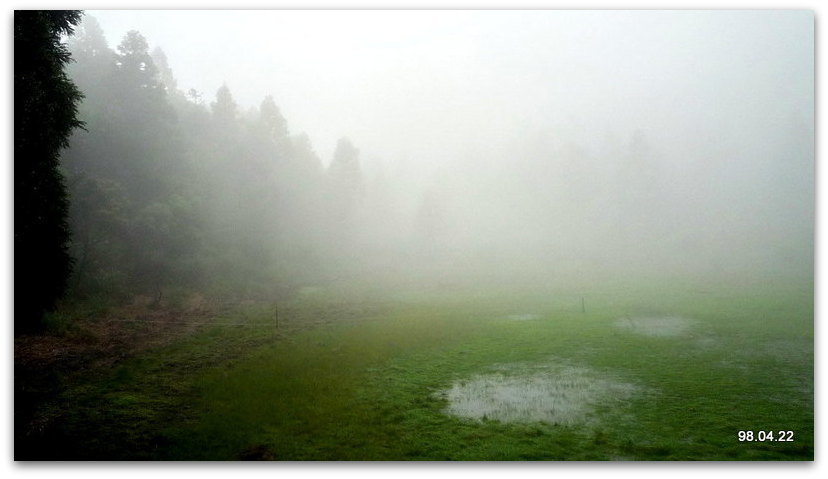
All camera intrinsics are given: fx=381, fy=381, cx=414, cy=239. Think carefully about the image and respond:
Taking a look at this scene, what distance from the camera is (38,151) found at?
10.3 metres

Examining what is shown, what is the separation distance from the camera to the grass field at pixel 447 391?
7.56m

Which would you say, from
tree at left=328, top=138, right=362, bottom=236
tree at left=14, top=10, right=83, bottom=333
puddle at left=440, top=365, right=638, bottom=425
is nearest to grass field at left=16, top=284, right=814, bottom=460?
puddle at left=440, top=365, right=638, bottom=425

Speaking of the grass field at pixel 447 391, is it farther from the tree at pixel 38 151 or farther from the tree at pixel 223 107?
the tree at pixel 223 107

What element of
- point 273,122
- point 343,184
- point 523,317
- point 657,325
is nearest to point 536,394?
point 523,317

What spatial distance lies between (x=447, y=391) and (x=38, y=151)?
Answer: 12827 millimetres

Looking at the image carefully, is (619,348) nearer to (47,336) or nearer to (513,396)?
(513,396)

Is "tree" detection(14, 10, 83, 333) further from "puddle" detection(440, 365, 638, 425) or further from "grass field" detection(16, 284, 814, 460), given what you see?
"puddle" detection(440, 365, 638, 425)

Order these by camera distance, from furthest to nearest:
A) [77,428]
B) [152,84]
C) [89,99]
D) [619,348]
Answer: [152,84]
[89,99]
[619,348]
[77,428]

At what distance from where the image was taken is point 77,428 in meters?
7.89

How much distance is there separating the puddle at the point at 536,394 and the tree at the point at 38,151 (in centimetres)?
1149

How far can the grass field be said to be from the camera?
24.8 feet

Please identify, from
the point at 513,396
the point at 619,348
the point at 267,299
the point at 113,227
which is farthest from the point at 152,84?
the point at 619,348

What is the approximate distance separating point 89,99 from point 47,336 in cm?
1372

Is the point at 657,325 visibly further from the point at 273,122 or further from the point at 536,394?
the point at 273,122
